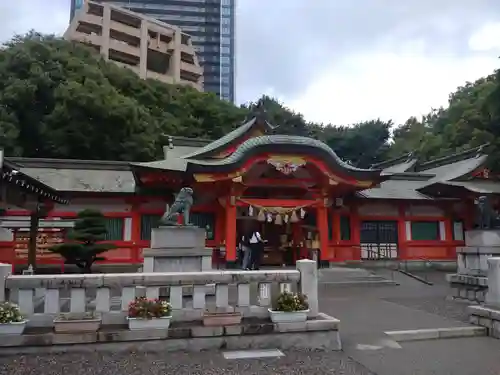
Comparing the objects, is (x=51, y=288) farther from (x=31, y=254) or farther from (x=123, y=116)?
(x=123, y=116)

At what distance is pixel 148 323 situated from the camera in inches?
225

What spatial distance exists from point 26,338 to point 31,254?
10272mm

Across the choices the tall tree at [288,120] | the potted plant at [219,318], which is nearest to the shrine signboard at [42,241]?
the potted plant at [219,318]

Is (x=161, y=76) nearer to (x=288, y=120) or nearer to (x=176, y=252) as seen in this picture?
(x=288, y=120)

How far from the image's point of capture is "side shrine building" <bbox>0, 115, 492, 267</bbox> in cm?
1647

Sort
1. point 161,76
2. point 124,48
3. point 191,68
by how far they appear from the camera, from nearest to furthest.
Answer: point 124,48 < point 161,76 < point 191,68

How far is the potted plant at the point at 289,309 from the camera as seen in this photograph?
6086 mm

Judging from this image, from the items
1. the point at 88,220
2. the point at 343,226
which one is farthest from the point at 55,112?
the point at 343,226

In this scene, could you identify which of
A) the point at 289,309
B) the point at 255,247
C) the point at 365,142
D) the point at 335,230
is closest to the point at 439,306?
the point at 289,309

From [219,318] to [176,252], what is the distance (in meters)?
3.93

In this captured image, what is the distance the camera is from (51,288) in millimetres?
5652

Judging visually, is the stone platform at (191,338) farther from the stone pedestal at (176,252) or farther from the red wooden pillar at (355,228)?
the red wooden pillar at (355,228)

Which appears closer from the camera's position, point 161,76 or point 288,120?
point 288,120

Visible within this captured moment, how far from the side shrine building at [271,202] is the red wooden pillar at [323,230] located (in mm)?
42
